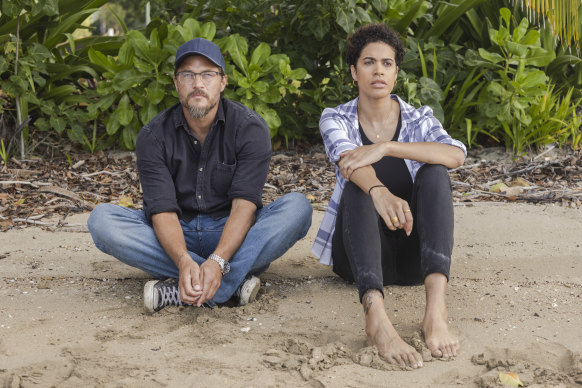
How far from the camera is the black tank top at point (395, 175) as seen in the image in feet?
10.8

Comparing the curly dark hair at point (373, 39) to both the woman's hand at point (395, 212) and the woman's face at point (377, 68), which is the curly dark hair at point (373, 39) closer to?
the woman's face at point (377, 68)

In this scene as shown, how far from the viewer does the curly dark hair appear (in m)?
3.30

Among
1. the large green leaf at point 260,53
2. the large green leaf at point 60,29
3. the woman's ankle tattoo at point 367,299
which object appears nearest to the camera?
the woman's ankle tattoo at point 367,299

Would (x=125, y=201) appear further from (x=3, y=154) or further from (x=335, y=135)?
(x=335, y=135)

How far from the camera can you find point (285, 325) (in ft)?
9.88

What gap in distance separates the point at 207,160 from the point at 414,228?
3.48 feet

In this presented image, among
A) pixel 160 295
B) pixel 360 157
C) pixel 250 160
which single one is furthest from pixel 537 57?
pixel 160 295

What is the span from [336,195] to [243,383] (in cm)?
120

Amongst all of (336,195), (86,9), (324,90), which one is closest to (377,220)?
(336,195)

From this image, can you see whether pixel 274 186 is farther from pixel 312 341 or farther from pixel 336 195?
pixel 312 341

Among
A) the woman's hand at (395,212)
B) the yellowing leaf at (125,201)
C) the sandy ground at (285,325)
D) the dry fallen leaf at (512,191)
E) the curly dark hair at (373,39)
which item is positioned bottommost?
the sandy ground at (285,325)

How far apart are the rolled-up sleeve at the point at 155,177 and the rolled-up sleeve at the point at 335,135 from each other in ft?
2.58

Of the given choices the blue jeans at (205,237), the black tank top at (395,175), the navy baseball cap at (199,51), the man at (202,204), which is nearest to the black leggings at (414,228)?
the black tank top at (395,175)

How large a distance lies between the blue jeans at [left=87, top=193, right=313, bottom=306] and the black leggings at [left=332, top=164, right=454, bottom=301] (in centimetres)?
26
